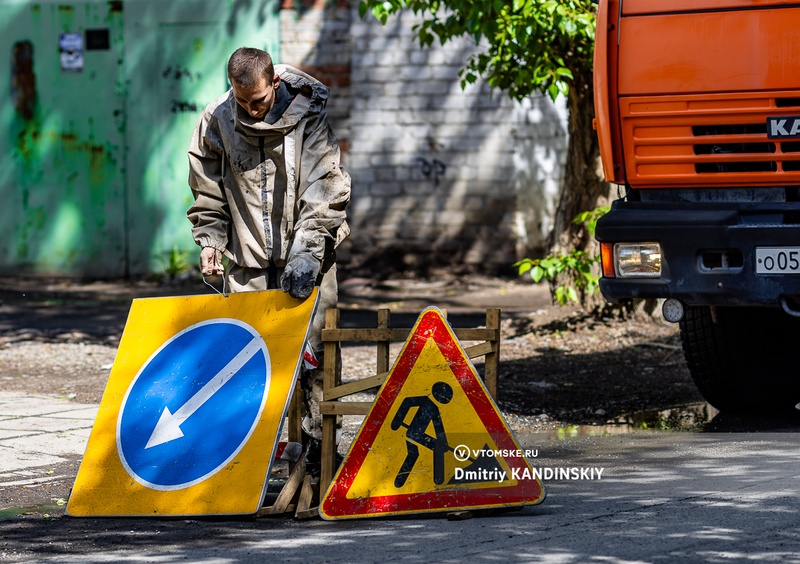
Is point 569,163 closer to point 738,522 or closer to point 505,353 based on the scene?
point 505,353

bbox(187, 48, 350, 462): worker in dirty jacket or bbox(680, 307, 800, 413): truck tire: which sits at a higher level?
bbox(187, 48, 350, 462): worker in dirty jacket

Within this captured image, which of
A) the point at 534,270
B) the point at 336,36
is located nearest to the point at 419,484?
the point at 534,270

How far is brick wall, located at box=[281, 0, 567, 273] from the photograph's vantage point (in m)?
14.9

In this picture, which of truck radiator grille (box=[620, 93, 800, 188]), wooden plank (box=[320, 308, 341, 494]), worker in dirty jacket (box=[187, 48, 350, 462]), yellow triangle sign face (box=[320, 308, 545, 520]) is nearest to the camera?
yellow triangle sign face (box=[320, 308, 545, 520])

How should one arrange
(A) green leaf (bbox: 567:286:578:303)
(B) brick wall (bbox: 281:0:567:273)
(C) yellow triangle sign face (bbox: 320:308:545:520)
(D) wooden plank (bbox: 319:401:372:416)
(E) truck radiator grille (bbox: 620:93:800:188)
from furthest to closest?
(B) brick wall (bbox: 281:0:567:273)
(A) green leaf (bbox: 567:286:578:303)
(E) truck radiator grille (bbox: 620:93:800:188)
(D) wooden plank (bbox: 319:401:372:416)
(C) yellow triangle sign face (bbox: 320:308:545:520)

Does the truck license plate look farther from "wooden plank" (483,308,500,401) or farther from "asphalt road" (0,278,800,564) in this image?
"wooden plank" (483,308,500,401)

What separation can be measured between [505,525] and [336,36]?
11156 millimetres

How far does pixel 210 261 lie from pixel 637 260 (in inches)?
84.8

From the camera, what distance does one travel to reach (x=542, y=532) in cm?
469

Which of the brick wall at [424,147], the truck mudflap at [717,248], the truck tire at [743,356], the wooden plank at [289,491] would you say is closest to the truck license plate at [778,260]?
the truck mudflap at [717,248]

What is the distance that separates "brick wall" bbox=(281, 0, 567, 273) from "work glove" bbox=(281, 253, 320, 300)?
32.5ft

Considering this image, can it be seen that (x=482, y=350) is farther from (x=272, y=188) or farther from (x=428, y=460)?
(x=272, y=188)

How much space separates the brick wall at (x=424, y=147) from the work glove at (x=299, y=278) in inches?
390

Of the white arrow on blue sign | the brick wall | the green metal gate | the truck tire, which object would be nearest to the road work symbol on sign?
the white arrow on blue sign
